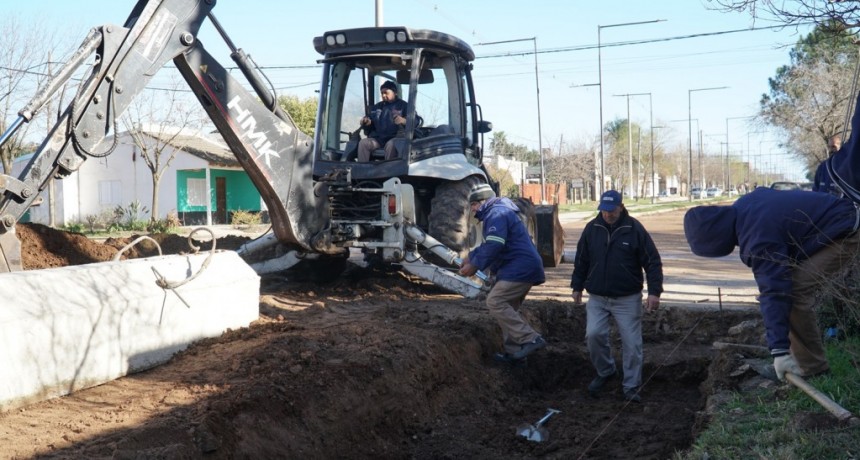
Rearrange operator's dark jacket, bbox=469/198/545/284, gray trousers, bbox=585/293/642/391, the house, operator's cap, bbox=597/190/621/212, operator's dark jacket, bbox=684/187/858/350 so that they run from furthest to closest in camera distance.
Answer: the house < operator's dark jacket, bbox=469/198/545/284 < gray trousers, bbox=585/293/642/391 < operator's cap, bbox=597/190/621/212 < operator's dark jacket, bbox=684/187/858/350

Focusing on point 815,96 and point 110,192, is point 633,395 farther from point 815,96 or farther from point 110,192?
point 110,192

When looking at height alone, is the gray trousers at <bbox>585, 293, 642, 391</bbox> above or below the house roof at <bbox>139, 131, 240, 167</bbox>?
below

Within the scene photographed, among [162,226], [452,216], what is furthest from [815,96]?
[452,216]

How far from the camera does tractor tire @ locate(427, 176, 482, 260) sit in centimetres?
1077

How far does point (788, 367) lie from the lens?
5648 millimetres

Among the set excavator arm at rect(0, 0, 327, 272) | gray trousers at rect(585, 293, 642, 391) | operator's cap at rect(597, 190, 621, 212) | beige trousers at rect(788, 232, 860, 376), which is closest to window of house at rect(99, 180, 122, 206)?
excavator arm at rect(0, 0, 327, 272)

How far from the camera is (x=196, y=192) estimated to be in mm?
37031

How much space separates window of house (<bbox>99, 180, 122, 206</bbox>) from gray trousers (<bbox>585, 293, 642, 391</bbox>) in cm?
3304

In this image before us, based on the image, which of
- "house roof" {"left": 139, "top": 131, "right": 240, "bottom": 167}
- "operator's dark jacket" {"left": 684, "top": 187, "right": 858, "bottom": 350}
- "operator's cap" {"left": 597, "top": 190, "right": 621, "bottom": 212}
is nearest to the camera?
"operator's dark jacket" {"left": 684, "top": 187, "right": 858, "bottom": 350}

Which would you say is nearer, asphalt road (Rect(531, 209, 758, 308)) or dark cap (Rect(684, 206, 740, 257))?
dark cap (Rect(684, 206, 740, 257))

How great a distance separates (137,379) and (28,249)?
6327 mm

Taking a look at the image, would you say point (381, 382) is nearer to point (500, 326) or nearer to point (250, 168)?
point (500, 326)

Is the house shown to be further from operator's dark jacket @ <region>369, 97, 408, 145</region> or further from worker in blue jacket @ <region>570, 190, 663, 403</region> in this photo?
worker in blue jacket @ <region>570, 190, 663, 403</region>

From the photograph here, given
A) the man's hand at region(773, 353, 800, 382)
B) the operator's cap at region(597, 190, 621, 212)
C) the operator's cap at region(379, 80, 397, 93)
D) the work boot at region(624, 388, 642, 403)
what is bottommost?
the work boot at region(624, 388, 642, 403)
